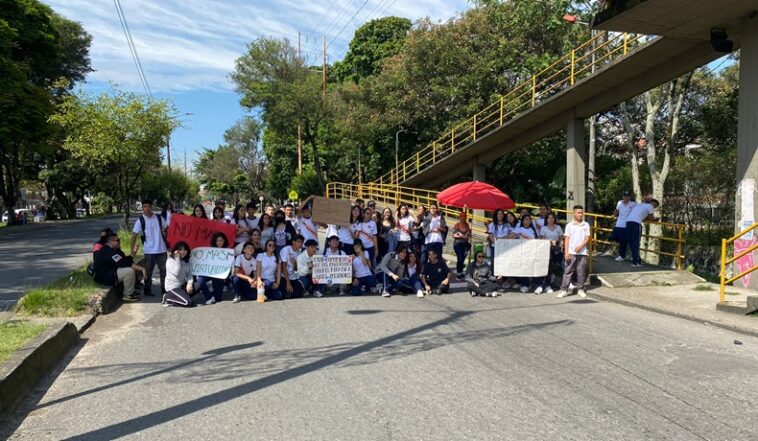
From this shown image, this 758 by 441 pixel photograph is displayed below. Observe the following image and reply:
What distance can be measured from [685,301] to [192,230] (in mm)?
9373

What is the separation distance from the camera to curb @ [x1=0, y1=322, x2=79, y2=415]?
5.18 meters

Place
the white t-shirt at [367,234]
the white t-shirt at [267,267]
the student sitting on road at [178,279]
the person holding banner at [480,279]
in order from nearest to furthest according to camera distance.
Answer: the student sitting on road at [178,279] < the white t-shirt at [267,267] < the person holding banner at [480,279] < the white t-shirt at [367,234]

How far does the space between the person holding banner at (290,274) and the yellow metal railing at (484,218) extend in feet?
16.5

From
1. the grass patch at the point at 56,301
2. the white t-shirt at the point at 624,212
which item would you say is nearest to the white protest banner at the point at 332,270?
the grass patch at the point at 56,301

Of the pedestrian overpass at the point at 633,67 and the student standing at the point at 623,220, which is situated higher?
the pedestrian overpass at the point at 633,67

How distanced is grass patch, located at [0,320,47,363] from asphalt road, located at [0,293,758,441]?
1.78ft

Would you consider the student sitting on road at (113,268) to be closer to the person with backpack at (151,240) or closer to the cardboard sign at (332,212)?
the person with backpack at (151,240)

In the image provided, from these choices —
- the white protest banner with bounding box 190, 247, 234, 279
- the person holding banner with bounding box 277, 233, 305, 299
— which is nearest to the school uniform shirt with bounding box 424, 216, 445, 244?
the person holding banner with bounding box 277, 233, 305, 299

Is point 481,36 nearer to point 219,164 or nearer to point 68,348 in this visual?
point 68,348

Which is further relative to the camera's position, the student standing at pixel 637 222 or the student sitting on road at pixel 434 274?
the student standing at pixel 637 222

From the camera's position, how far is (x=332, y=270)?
11156mm

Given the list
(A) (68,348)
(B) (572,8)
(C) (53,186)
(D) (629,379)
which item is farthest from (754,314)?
(C) (53,186)

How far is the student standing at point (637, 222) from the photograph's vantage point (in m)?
13.5

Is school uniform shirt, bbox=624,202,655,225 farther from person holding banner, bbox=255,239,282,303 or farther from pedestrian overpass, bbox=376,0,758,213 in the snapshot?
person holding banner, bbox=255,239,282,303
